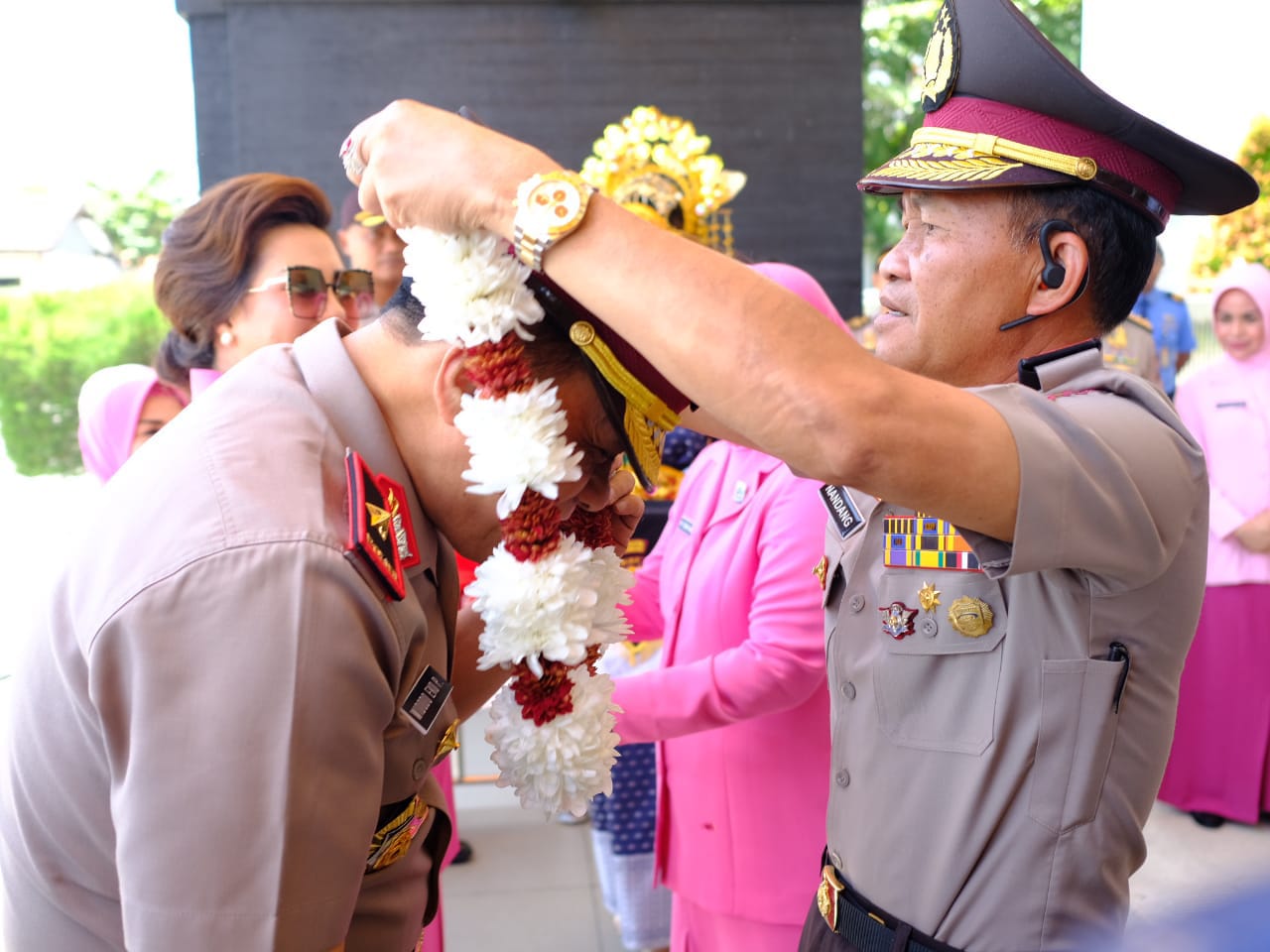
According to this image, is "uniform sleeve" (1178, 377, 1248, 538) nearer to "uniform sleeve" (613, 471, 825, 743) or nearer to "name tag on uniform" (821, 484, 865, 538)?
"uniform sleeve" (613, 471, 825, 743)

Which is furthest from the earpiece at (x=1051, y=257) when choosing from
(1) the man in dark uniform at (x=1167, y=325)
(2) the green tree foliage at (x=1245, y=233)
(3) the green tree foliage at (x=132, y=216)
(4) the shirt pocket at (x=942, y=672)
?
(2) the green tree foliage at (x=1245, y=233)

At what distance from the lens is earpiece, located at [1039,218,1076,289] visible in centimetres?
159

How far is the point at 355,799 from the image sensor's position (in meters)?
1.15

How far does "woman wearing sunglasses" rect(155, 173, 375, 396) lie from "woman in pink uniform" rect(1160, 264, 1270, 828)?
4.06 metres

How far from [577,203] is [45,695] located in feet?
2.67

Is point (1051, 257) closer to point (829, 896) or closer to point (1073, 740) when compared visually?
point (1073, 740)

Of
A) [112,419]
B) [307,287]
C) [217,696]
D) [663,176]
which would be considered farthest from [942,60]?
[663,176]

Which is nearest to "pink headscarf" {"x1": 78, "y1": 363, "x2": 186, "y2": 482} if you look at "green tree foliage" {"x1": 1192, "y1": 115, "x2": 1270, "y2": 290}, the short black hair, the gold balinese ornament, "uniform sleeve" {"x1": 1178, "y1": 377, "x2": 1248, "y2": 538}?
the gold balinese ornament

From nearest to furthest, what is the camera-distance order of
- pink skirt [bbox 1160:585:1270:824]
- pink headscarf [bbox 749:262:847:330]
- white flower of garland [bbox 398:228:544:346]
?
1. white flower of garland [bbox 398:228:544:346]
2. pink headscarf [bbox 749:262:847:330]
3. pink skirt [bbox 1160:585:1270:824]

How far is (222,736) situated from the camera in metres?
1.07

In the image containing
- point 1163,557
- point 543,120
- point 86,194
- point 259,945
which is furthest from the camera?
point 543,120

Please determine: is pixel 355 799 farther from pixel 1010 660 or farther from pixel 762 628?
pixel 762 628

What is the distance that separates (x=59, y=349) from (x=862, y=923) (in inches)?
227

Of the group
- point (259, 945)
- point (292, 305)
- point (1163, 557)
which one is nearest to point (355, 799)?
point (259, 945)
